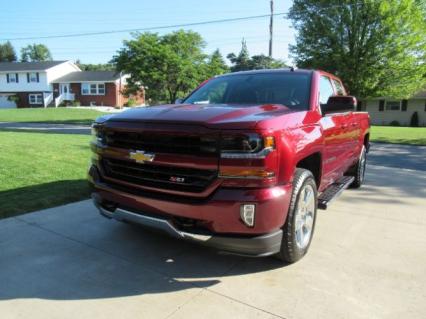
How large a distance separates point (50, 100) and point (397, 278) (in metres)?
55.4

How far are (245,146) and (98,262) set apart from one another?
5.85 feet

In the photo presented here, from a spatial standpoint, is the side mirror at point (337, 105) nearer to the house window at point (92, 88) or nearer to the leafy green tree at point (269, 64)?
the leafy green tree at point (269, 64)

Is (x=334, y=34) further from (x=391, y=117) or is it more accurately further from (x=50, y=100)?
(x=50, y=100)

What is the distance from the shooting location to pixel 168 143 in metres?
3.16

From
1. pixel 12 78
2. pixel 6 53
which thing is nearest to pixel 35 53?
pixel 6 53

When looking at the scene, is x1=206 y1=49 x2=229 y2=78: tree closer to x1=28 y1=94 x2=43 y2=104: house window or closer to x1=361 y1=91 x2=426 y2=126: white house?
x1=361 y1=91 x2=426 y2=126: white house

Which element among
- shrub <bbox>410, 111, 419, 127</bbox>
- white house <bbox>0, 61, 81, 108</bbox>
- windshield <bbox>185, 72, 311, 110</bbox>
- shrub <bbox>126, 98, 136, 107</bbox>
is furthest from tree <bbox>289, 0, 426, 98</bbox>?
white house <bbox>0, 61, 81, 108</bbox>

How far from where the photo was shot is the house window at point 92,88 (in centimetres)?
5012

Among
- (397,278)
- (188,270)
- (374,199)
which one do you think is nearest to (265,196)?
(188,270)

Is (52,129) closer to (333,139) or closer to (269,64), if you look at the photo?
(269,64)

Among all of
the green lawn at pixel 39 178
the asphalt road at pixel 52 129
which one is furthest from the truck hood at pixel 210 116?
the asphalt road at pixel 52 129

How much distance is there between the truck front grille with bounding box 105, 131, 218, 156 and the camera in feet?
9.85

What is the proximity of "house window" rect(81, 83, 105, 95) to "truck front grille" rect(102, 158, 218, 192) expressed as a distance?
161 feet

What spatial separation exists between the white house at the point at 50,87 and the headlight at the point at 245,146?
4866 cm
